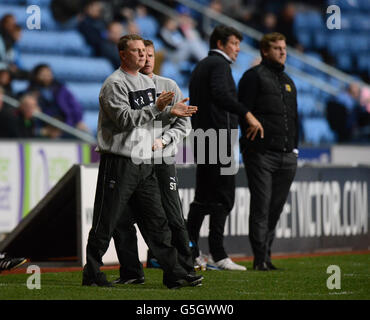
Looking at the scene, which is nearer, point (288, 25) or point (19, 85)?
point (19, 85)

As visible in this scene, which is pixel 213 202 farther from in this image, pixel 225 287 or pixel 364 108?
pixel 364 108

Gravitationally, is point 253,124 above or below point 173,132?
above

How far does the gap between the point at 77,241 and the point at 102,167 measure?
2.45 meters

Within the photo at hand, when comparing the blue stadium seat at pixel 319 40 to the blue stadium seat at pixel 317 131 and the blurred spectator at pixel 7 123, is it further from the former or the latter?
the blurred spectator at pixel 7 123

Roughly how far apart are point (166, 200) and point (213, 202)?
144 cm

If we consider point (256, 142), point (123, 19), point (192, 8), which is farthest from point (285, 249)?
point (192, 8)

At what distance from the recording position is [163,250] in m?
6.27

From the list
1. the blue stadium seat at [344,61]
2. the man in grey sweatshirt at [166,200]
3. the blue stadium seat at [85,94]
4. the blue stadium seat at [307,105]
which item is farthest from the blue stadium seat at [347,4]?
the man in grey sweatshirt at [166,200]

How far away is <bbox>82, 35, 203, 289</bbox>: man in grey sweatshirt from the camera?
20.1ft

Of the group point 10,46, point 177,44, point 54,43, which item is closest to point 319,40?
point 177,44

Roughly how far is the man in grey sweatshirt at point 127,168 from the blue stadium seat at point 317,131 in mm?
11404

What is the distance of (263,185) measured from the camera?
7871mm

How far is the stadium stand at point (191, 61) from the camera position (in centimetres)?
1547

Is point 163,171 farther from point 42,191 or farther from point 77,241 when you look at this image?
point 42,191
